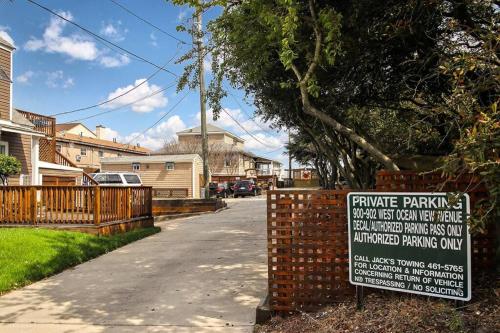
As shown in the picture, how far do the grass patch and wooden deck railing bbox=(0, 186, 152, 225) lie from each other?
0.68 metres

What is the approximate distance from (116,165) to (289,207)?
39.6 m

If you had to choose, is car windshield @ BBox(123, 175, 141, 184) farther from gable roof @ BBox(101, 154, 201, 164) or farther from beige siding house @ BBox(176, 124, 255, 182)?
beige siding house @ BBox(176, 124, 255, 182)

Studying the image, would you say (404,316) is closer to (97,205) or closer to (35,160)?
(97,205)

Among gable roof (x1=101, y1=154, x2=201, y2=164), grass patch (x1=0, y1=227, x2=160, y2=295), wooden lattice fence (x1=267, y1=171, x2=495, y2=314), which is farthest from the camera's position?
gable roof (x1=101, y1=154, x2=201, y2=164)

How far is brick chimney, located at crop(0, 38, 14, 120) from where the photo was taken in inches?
779

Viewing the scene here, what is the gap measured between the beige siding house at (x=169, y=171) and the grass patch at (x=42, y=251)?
27.9 metres

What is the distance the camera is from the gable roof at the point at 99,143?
1890 inches

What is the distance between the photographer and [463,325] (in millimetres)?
3752

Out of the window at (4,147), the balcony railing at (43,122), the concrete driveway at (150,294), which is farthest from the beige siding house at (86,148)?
the concrete driveway at (150,294)

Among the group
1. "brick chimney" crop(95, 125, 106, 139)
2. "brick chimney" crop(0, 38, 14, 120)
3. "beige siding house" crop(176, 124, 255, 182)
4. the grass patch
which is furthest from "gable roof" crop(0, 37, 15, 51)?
"brick chimney" crop(95, 125, 106, 139)

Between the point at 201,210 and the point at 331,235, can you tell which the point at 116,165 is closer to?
the point at 201,210

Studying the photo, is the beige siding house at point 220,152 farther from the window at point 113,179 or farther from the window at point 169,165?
the window at point 113,179

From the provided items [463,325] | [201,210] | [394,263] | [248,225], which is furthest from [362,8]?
[201,210]

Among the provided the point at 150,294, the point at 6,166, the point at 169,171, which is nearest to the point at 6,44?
the point at 6,166
